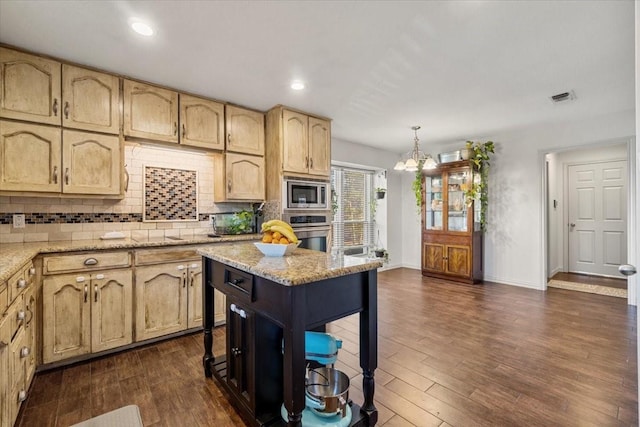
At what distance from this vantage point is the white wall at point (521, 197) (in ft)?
14.0

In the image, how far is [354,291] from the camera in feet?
4.93

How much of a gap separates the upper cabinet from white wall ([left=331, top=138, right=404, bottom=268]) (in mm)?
1525

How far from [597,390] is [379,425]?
4.99ft

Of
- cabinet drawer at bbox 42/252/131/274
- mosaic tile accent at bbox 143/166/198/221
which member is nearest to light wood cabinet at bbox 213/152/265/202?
mosaic tile accent at bbox 143/166/198/221

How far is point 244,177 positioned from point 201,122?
2.41ft

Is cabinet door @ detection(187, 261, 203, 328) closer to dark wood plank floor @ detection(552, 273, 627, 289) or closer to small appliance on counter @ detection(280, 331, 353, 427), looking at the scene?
small appliance on counter @ detection(280, 331, 353, 427)

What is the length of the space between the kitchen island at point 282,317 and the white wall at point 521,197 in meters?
4.16

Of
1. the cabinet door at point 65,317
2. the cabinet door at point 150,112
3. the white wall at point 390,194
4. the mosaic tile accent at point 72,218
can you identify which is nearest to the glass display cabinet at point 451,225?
the white wall at point 390,194

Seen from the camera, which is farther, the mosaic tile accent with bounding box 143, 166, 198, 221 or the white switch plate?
the mosaic tile accent with bounding box 143, 166, 198, 221

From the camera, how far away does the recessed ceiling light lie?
77.8 inches

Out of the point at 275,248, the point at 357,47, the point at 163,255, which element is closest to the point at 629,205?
the point at 357,47

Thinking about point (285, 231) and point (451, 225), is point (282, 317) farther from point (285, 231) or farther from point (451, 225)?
point (451, 225)

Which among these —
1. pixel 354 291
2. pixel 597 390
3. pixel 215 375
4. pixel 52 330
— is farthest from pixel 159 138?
pixel 597 390

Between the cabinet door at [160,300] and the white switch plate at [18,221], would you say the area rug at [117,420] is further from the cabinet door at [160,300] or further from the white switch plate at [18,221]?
the white switch plate at [18,221]
